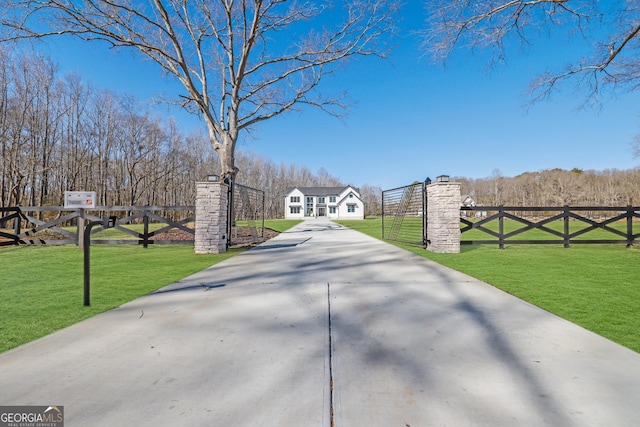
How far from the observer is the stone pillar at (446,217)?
8.40m

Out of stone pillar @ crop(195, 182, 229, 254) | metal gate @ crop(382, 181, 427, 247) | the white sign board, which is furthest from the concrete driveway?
metal gate @ crop(382, 181, 427, 247)

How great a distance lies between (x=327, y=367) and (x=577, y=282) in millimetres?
5182

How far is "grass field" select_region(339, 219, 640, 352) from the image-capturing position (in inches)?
121

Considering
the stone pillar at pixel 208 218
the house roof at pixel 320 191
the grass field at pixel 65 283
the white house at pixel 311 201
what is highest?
the house roof at pixel 320 191

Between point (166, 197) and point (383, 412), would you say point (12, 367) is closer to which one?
point (383, 412)

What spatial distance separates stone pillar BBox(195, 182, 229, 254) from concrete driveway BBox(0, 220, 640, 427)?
4.70 m

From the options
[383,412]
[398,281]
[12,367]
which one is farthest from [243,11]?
[383,412]

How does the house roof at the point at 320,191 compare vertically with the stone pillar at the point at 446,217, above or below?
above

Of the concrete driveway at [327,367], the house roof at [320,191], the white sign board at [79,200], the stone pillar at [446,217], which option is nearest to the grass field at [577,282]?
the concrete driveway at [327,367]

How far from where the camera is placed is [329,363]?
220 centimetres

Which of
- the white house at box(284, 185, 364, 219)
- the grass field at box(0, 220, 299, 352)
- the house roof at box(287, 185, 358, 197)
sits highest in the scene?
the house roof at box(287, 185, 358, 197)

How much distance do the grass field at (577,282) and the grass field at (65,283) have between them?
5.79m

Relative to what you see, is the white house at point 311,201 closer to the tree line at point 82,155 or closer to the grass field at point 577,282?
the tree line at point 82,155

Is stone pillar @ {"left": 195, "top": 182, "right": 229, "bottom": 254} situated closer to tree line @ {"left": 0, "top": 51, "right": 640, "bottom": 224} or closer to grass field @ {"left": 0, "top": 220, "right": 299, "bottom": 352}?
grass field @ {"left": 0, "top": 220, "right": 299, "bottom": 352}
